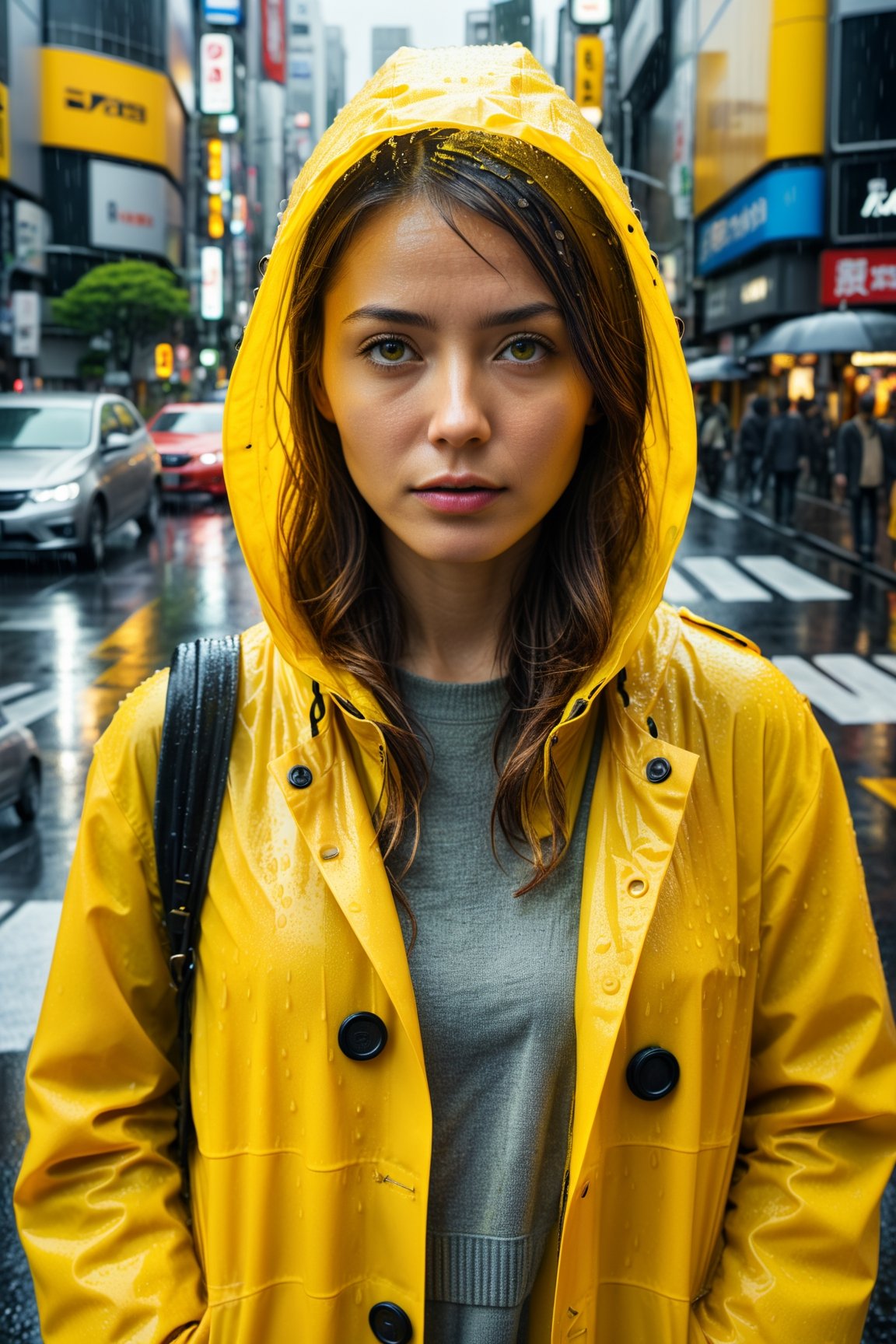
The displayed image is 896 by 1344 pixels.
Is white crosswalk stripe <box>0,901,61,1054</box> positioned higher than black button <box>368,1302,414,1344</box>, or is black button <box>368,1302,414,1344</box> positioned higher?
black button <box>368,1302,414,1344</box>

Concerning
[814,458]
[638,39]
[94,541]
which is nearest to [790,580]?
[94,541]

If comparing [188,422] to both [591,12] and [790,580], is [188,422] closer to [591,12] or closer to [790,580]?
[790,580]

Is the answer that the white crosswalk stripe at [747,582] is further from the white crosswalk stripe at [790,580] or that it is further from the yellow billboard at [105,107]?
the yellow billboard at [105,107]

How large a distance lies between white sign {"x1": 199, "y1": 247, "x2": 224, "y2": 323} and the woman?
5926 cm

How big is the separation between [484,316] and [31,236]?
3379 centimetres

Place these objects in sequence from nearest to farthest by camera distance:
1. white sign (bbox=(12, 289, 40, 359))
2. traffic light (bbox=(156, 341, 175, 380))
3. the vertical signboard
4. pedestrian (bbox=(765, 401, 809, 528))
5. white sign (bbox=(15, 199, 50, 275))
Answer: pedestrian (bbox=(765, 401, 809, 528)) → white sign (bbox=(12, 289, 40, 359)) → white sign (bbox=(15, 199, 50, 275)) → traffic light (bbox=(156, 341, 175, 380)) → the vertical signboard

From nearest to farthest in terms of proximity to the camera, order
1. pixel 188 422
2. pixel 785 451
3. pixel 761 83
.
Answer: pixel 785 451 → pixel 188 422 → pixel 761 83

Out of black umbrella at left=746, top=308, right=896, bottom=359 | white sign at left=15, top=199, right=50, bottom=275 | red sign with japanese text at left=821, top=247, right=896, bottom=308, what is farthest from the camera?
white sign at left=15, top=199, right=50, bottom=275

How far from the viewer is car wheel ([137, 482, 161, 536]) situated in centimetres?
1861

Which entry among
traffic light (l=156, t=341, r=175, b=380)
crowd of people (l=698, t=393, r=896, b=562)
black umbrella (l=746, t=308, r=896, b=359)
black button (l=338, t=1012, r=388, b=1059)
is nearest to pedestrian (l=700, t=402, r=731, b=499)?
crowd of people (l=698, t=393, r=896, b=562)

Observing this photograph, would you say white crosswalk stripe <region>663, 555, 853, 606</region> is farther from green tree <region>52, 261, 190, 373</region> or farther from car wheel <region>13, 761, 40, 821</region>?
green tree <region>52, 261, 190, 373</region>

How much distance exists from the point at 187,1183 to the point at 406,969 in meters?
0.45

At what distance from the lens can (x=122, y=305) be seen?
39.4 m

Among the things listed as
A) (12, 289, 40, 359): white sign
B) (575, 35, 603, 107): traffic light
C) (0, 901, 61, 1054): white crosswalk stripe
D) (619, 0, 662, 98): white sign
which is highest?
(619, 0, 662, 98): white sign
